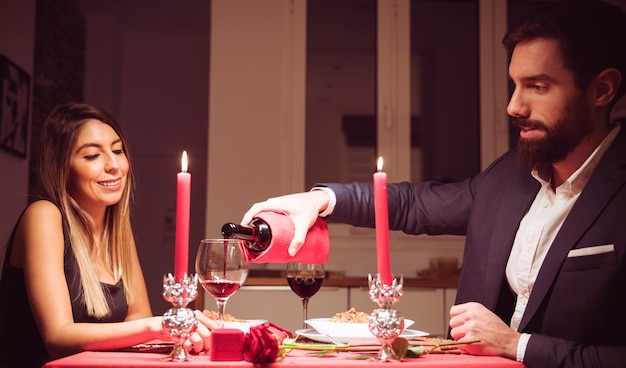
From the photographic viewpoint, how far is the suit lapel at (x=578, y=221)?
142cm

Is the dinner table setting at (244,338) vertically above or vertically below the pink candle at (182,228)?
below

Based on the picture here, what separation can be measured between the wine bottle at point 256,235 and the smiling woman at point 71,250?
33cm

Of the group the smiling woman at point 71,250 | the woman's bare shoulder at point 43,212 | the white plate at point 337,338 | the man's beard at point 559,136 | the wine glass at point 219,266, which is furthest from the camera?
the woman's bare shoulder at point 43,212

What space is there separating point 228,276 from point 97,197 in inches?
37.9

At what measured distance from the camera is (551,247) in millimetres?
1439

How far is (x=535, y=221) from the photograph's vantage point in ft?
5.33

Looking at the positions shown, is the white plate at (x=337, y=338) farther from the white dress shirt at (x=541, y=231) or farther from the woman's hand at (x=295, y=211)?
the white dress shirt at (x=541, y=231)

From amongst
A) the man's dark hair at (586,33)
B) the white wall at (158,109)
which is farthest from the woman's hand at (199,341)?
the white wall at (158,109)

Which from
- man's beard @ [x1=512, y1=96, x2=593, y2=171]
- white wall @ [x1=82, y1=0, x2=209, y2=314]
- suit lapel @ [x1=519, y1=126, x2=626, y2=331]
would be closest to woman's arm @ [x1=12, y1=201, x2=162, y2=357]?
suit lapel @ [x1=519, y1=126, x2=626, y2=331]

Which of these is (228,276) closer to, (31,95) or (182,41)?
(31,95)

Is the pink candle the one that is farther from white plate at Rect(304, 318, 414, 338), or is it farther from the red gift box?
white plate at Rect(304, 318, 414, 338)

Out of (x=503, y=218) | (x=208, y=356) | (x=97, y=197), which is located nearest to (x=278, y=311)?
(x=97, y=197)

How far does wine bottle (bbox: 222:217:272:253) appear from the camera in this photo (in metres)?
1.39

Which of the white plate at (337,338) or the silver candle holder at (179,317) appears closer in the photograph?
the silver candle holder at (179,317)
